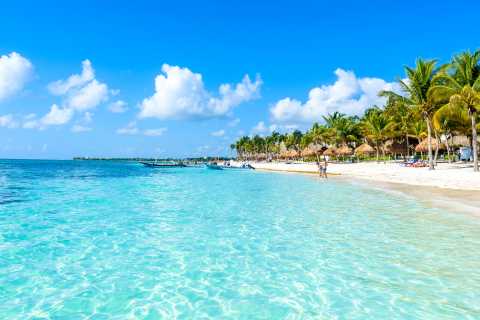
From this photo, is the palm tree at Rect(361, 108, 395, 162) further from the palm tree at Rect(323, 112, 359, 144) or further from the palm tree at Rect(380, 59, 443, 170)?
the palm tree at Rect(380, 59, 443, 170)

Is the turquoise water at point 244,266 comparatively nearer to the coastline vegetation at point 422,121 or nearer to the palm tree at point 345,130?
the coastline vegetation at point 422,121

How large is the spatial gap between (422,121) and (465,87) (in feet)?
72.0

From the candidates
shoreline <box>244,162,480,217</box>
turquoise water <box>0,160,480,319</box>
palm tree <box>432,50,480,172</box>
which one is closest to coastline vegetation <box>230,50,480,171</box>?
palm tree <box>432,50,480,172</box>

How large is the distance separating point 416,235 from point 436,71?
886 inches

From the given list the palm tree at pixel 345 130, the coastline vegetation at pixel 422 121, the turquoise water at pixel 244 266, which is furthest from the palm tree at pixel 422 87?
the palm tree at pixel 345 130

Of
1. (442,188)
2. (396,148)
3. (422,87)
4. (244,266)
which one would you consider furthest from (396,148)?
(244,266)

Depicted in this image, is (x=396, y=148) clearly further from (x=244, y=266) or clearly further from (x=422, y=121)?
→ (x=244, y=266)

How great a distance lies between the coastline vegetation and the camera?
23.0 metres

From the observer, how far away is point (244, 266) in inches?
248

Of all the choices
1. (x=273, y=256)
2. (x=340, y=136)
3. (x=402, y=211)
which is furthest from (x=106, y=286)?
(x=340, y=136)

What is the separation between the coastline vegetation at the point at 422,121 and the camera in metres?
23.0

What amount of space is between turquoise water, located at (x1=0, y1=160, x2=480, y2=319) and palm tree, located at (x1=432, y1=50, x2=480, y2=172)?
42.9 feet

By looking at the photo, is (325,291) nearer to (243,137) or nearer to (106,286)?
(106,286)

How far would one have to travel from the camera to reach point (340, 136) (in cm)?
5644
